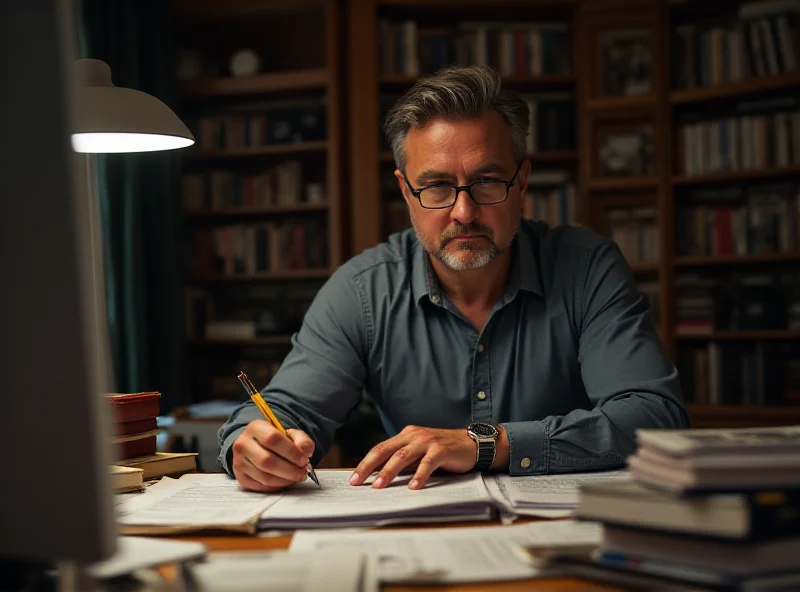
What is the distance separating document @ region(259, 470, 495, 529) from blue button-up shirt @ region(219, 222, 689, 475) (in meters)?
0.42

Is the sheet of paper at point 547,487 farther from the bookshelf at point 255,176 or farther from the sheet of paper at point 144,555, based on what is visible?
the bookshelf at point 255,176

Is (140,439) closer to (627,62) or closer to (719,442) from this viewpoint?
(719,442)

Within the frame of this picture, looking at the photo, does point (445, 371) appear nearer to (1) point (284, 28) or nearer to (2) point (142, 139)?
(2) point (142, 139)

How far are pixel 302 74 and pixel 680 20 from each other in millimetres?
1822

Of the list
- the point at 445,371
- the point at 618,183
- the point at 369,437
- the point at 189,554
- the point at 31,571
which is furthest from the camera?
the point at 618,183

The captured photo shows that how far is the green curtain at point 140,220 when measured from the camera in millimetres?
3580

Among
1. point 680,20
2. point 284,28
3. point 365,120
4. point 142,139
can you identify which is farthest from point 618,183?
point 142,139

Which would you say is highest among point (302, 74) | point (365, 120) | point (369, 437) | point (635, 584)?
point (302, 74)

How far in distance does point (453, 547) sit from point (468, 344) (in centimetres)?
90

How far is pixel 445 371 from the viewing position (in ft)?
5.61

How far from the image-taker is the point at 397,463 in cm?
116

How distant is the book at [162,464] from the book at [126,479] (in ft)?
0.17

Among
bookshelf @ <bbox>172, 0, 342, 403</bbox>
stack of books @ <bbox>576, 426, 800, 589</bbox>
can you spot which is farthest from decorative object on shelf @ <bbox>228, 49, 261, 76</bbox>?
stack of books @ <bbox>576, 426, 800, 589</bbox>

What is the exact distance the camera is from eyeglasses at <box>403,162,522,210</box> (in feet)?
5.52
